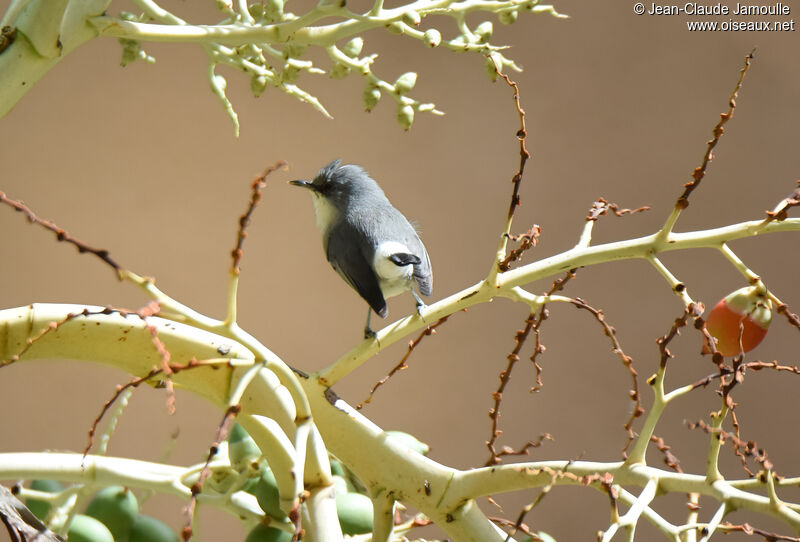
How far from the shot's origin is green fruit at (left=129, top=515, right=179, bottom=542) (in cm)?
63

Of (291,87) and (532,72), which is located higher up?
(532,72)

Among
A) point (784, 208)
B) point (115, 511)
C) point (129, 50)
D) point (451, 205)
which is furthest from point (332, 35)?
point (451, 205)

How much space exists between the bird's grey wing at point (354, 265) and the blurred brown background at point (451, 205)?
0.54 m

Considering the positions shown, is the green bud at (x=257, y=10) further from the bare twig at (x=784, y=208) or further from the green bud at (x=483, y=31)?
the bare twig at (x=784, y=208)

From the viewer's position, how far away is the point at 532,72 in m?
1.22

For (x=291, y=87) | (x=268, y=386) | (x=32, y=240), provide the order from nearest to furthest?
(x=268, y=386)
(x=291, y=87)
(x=32, y=240)

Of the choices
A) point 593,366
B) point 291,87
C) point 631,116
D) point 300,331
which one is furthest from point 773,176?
point 291,87

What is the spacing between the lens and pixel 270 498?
1.91 ft

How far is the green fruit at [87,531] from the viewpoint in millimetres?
570

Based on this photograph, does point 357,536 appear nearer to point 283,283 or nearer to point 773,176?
point 283,283

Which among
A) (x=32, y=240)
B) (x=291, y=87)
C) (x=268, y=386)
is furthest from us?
(x=32, y=240)

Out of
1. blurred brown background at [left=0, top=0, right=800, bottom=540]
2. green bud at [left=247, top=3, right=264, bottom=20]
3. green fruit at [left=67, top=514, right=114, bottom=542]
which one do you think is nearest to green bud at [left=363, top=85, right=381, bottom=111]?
green bud at [left=247, top=3, right=264, bottom=20]

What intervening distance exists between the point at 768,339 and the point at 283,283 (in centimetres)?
65

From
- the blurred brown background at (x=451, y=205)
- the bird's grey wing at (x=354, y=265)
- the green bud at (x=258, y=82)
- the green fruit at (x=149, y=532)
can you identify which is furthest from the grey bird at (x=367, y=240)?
the blurred brown background at (x=451, y=205)
